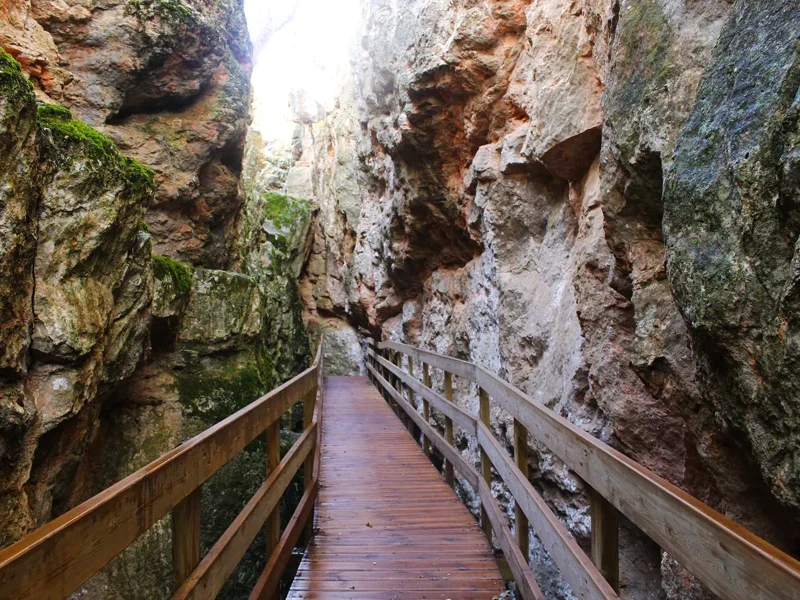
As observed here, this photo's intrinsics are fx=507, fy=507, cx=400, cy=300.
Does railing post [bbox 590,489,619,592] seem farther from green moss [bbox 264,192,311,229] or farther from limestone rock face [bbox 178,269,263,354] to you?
green moss [bbox 264,192,311,229]

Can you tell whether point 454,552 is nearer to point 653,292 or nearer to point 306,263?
point 653,292

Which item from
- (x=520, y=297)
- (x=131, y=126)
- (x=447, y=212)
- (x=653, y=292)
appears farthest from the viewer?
(x=131, y=126)

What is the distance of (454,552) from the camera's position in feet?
11.0

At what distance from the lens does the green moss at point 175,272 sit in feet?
29.5

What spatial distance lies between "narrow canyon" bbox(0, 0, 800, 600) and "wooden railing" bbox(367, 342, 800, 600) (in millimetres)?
542

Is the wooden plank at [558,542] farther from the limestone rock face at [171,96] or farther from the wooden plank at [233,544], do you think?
the limestone rock face at [171,96]

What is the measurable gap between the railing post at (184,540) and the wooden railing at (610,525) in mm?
1303

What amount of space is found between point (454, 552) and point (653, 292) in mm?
2069

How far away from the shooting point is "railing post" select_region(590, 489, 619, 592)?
1.71m

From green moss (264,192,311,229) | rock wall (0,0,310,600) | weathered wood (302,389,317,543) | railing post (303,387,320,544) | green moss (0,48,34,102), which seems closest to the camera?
railing post (303,387,320,544)

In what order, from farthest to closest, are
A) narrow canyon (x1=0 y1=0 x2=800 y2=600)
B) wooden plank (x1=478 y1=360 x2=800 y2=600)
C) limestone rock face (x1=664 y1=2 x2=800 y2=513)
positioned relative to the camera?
narrow canyon (x1=0 y1=0 x2=800 y2=600) → limestone rock face (x1=664 y1=2 x2=800 y2=513) → wooden plank (x1=478 y1=360 x2=800 y2=600)

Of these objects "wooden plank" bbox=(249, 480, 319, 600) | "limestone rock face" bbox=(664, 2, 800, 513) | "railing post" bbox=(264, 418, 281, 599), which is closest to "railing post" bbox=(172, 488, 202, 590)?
"wooden plank" bbox=(249, 480, 319, 600)

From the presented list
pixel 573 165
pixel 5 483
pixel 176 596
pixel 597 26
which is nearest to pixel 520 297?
pixel 573 165

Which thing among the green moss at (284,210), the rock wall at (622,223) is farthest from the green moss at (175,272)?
the green moss at (284,210)
